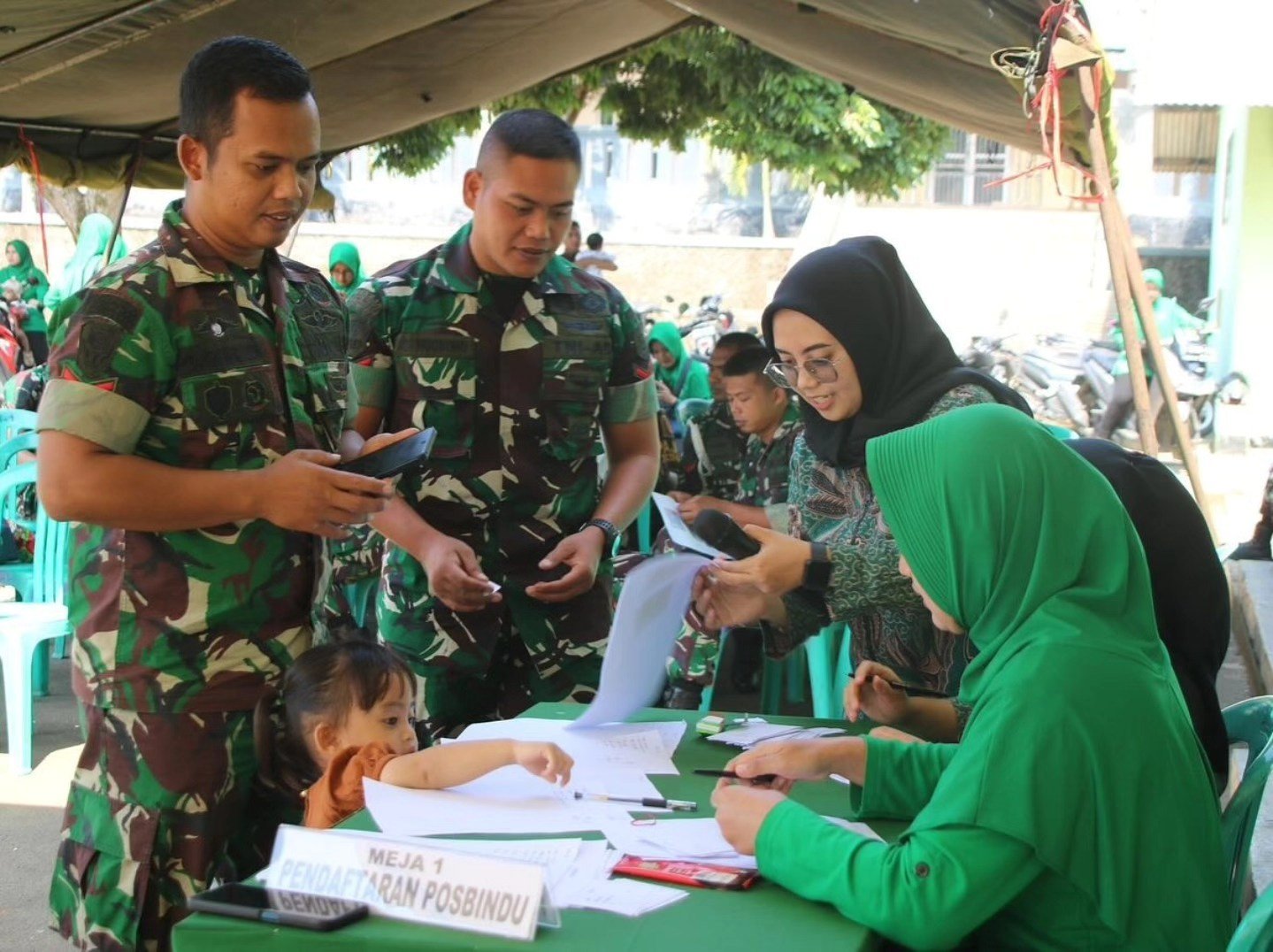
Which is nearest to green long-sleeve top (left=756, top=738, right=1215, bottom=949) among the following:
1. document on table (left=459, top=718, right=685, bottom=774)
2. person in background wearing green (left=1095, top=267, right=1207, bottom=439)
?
document on table (left=459, top=718, right=685, bottom=774)

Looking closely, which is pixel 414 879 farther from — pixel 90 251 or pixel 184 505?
pixel 90 251

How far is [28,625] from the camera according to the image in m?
4.80

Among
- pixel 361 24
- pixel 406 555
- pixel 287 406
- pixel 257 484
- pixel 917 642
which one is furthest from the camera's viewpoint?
pixel 361 24

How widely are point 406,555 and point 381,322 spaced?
45cm

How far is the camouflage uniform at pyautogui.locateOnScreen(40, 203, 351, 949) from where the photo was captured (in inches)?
76.4

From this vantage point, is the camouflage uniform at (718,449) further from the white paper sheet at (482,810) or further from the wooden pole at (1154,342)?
the white paper sheet at (482,810)

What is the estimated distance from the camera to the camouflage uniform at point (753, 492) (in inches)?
Result: 188

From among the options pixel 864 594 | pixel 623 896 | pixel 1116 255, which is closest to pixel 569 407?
pixel 864 594

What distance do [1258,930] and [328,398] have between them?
1.48 meters

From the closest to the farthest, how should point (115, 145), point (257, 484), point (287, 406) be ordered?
1. point (257, 484)
2. point (287, 406)
3. point (115, 145)

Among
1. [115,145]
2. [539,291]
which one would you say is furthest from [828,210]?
[539,291]

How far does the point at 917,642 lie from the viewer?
2.51 metres

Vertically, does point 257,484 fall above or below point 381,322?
below

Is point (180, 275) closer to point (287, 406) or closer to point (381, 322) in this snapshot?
point (287, 406)
